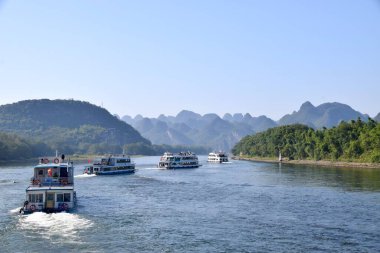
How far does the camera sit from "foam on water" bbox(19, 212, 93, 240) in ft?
122

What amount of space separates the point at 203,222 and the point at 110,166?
2636 inches

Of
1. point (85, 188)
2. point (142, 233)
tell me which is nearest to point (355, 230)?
point (142, 233)

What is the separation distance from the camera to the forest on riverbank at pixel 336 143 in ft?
434

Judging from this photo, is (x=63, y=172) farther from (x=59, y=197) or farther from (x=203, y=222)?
(x=203, y=222)

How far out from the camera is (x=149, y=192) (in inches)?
2596

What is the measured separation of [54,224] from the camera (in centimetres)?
4069

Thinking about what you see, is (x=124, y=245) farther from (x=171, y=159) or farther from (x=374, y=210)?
(x=171, y=159)

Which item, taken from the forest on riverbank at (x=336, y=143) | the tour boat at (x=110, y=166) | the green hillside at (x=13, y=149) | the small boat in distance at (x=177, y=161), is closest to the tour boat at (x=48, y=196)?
the tour boat at (x=110, y=166)

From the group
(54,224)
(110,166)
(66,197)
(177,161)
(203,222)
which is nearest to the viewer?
(54,224)

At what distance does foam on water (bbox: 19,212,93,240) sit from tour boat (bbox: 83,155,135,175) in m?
58.5

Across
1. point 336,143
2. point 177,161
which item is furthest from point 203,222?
point 336,143

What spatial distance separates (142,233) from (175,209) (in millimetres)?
11812

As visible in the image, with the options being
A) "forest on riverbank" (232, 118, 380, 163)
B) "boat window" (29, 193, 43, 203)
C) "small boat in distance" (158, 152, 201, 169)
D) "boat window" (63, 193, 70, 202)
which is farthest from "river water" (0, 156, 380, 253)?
"forest on riverbank" (232, 118, 380, 163)

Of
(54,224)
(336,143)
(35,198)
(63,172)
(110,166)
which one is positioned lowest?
(54,224)
